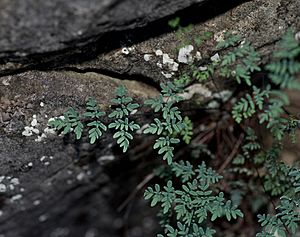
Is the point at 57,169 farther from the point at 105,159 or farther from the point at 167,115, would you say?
the point at 167,115

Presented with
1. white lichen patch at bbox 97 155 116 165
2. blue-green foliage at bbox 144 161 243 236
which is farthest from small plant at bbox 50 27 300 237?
white lichen patch at bbox 97 155 116 165

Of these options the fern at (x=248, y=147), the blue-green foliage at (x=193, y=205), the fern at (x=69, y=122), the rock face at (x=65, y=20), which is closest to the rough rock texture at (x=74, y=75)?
the rock face at (x=65, y=20)

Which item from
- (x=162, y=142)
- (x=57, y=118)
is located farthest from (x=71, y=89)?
(x=162, y=142)

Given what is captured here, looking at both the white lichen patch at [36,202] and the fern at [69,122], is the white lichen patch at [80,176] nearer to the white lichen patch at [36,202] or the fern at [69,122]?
the white lichen patch at [36,202]

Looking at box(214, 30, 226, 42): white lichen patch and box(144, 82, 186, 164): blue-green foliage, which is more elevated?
box(214, 30, 226, 42): white lichen patch

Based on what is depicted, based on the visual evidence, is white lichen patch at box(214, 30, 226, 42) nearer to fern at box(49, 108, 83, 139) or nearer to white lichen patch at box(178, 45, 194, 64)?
white lichen patch at box(178, 45, 194, 64)

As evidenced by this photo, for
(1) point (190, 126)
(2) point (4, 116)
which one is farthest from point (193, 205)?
(2) point (4, 116)
